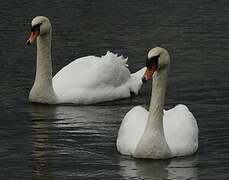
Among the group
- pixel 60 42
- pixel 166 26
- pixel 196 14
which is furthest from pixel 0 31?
pixel 196 14

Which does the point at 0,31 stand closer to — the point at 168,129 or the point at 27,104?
the point at 27,104

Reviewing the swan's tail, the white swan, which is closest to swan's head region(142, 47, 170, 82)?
the white swan

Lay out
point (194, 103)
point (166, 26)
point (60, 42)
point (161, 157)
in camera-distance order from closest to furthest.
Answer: point (161, 157) → point (194, 103) → point (60, 42) → point (166, 26)

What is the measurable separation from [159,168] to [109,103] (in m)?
4.83

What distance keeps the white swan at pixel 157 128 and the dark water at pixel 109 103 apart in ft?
0.55

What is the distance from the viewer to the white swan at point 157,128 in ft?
47.2

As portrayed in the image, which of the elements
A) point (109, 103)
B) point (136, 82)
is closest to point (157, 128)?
point (109, 103)

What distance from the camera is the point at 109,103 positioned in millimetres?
18859

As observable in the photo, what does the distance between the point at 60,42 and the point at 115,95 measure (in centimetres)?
540

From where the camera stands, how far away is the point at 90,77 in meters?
19.0

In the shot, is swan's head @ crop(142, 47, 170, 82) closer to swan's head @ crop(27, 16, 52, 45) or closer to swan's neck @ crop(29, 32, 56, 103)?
swan's neck @ crop(29, 32, 56, 103)

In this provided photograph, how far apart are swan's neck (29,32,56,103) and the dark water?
7.5 inches

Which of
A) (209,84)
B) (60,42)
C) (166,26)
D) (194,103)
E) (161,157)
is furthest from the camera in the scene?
(166,26)

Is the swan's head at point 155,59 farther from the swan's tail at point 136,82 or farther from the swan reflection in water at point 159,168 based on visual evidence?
the swan's tail at point 136,82
